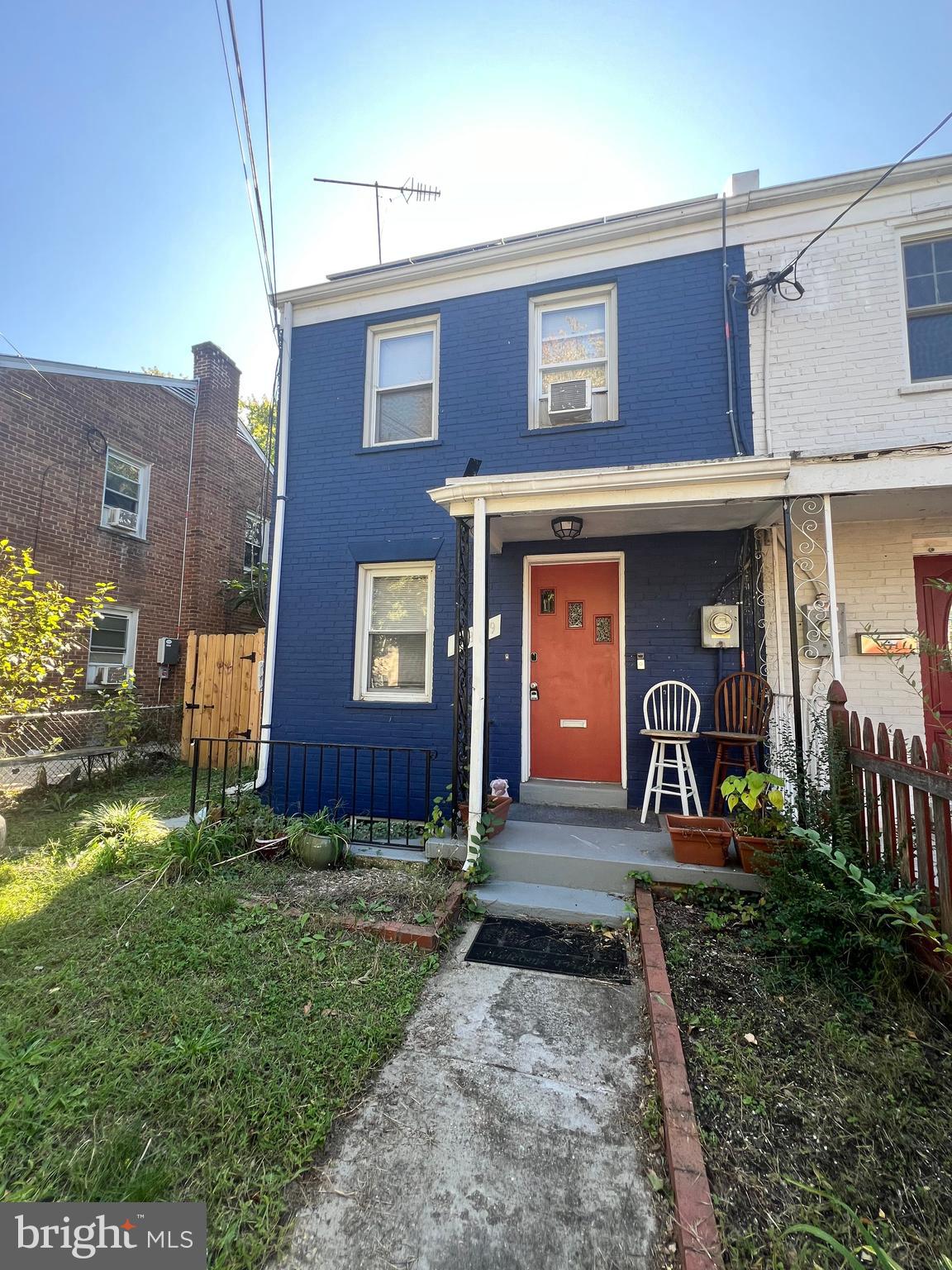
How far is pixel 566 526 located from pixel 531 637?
1285 mm

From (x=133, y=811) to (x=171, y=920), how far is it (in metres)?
1.99

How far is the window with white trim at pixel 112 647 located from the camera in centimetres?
875

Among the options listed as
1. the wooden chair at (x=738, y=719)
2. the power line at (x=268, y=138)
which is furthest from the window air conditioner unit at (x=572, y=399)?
the power line at (x=268, y=138)

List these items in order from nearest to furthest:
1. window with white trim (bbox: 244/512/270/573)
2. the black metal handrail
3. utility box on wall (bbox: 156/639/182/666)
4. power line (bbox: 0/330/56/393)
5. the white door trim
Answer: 1. the black metal handrail
2. the white door trim
3. power line (bbox: 0/330/56/393)
4. utility box on wall (bbox: 156/639/182/666)
5. window with white trim (bbox: 244/512/270/573)

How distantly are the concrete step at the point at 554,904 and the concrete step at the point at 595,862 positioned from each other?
79mm

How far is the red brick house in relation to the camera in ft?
26.3

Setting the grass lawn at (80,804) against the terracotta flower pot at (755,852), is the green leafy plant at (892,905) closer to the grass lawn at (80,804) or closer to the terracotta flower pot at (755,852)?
the terracotta flower pot at (755,852)

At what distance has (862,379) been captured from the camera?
4672 millimetres

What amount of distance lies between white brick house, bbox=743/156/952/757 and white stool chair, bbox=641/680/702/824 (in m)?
0.80

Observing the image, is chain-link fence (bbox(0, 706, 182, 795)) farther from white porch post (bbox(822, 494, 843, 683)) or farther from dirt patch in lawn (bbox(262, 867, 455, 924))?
white porch post (bbox(822, 494, 843, 683))

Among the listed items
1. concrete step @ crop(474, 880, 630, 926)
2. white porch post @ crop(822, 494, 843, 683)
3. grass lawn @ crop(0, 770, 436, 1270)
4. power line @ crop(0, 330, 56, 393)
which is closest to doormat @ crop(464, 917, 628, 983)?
concrete step @ crop(474, 880, 630, 926)

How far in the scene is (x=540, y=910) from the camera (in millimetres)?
3555

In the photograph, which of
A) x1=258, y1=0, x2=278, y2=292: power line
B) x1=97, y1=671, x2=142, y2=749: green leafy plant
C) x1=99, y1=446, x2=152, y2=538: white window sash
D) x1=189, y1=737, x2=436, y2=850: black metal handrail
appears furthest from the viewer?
x1=99, y1=446, x2=152, y2=538: white window sash

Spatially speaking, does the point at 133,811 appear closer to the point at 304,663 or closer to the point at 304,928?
the point at 304,663
